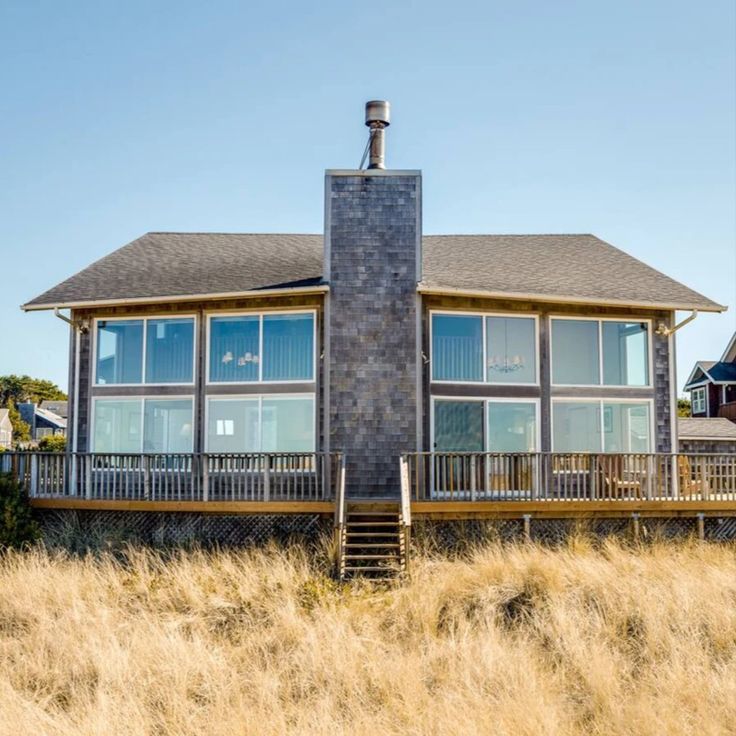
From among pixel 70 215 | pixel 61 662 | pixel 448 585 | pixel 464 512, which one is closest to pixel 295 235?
pixel 70 215

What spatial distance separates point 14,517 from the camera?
42.0 feet

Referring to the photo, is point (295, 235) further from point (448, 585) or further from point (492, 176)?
point (448, 585)

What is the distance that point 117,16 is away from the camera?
14.2 meters

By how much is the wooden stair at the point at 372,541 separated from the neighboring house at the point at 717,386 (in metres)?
27.1

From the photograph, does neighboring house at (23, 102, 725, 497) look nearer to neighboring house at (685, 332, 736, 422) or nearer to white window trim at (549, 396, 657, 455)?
white window trim at (549, 396, 657, 455)

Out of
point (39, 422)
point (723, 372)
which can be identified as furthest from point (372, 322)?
point (39, 422)

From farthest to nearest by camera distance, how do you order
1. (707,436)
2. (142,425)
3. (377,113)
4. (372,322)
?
1. (707,436)
2. (377,113)
3. (142,425)
4. (372,322)

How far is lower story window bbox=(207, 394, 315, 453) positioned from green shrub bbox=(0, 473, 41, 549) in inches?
130

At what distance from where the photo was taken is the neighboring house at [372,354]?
14133mm

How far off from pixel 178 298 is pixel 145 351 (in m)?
1.42

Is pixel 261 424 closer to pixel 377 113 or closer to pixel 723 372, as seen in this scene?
pixel 377 113

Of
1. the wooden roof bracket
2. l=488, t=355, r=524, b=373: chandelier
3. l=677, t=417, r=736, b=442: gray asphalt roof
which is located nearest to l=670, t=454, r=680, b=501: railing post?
the wooden roof bracket

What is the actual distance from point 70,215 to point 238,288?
787 cm

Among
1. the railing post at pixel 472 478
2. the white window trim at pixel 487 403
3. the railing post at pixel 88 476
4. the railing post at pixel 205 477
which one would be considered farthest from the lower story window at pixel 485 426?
the railing post at pixel 88 476
